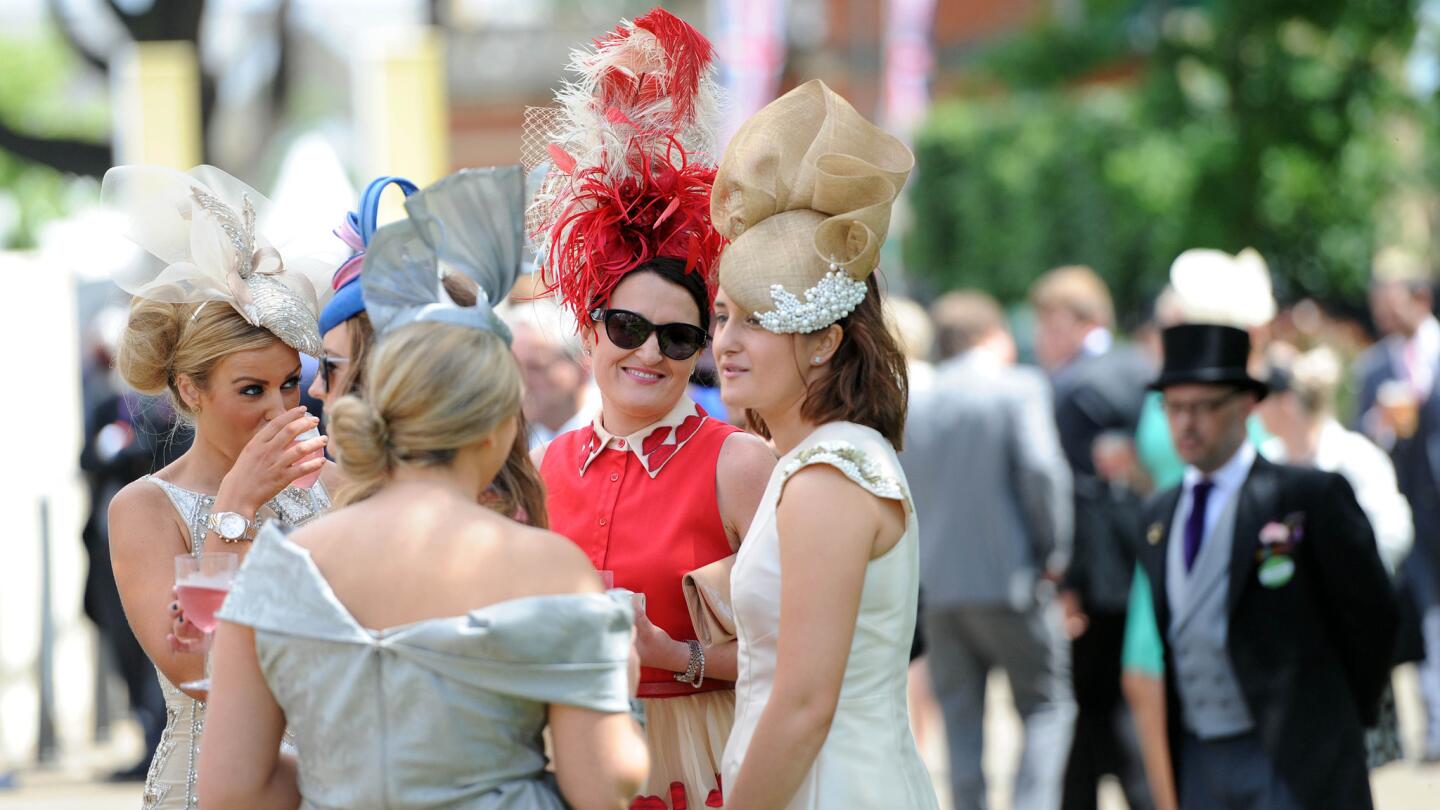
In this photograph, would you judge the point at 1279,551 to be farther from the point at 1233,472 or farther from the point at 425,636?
the point at 425,636

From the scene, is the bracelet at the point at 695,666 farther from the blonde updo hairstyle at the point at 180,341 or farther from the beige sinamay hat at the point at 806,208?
the blonde updo hairstyle at the point at 180,341

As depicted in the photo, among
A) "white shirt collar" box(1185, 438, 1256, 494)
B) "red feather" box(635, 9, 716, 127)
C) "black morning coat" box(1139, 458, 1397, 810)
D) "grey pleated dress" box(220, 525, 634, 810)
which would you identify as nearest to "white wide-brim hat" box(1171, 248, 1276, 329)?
"white shirt collar" box(1185, 438, 1256, 494)

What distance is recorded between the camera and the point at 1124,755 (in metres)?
6.38

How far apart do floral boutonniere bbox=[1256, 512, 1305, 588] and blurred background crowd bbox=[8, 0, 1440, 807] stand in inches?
18.5

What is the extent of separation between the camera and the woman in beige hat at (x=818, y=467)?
9.10ft

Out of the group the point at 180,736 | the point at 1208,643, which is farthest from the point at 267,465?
the point at 1208,643

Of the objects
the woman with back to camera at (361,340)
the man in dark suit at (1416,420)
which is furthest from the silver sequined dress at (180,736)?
the man in dark suit at (1416,420)

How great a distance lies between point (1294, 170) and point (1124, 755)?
13.7m

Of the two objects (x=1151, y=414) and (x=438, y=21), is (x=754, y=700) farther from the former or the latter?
(x=438, y=21)

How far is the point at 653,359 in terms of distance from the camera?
3258 mm

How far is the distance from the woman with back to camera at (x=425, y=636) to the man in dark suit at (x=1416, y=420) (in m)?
6.71

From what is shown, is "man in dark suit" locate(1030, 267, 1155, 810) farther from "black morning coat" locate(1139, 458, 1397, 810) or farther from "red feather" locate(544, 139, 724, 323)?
"red feather" locate(544, 139, 724, 323)

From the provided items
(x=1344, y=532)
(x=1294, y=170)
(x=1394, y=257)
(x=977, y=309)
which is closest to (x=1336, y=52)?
(x=1294, y=170)

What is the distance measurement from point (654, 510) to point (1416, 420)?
7370mm
